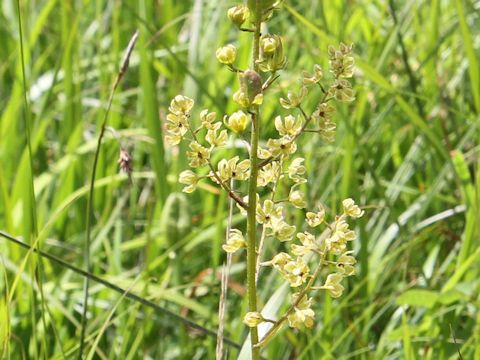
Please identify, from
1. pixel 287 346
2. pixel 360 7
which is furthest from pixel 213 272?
pixel 360 7

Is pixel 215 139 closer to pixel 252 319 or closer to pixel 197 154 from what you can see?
pixel 197 154

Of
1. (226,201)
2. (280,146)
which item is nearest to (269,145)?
(280,146)

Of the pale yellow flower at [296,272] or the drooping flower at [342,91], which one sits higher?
the drooping flower at [342,91]

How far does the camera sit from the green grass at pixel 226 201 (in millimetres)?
1961

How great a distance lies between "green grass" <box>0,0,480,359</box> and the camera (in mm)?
1961

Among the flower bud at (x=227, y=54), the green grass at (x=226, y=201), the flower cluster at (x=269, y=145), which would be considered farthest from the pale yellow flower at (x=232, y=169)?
the green grass at (x=226, y=201)

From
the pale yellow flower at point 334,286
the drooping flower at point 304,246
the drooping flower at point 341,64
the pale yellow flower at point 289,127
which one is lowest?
the pale yellow flower at point 334,286

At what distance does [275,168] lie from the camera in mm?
1073

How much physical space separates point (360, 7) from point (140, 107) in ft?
2.41

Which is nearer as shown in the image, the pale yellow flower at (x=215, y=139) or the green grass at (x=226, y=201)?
the pale yellow flower at (x=215, y=139)

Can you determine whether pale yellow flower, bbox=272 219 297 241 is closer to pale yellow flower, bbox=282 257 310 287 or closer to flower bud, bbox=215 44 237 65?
pale yellow flower, bbox=282 257 310 287

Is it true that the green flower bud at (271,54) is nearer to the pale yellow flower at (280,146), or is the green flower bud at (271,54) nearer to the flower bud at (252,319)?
the pale yellow flower at (280,146)

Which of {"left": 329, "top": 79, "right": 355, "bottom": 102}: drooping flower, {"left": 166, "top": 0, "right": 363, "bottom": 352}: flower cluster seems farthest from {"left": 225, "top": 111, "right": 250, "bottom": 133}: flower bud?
{"left": 329, "top": 79, "right": 355, "bottom": 102}: drooping flower

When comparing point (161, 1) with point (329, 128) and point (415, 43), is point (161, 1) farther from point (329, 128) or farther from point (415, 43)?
point (329, 128)
